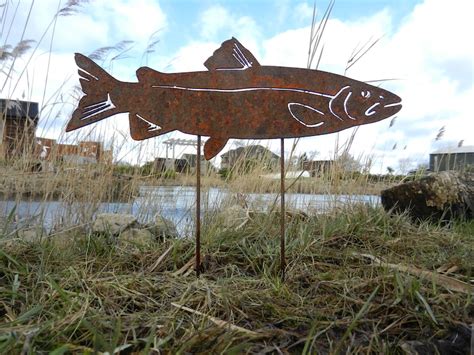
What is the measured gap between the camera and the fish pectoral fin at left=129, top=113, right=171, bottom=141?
156cm

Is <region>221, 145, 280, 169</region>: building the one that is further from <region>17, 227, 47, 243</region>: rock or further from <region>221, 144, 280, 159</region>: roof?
<region>17, 227, 47, 243</region>: rock

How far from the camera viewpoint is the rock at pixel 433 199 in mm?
2865

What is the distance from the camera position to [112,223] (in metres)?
2.19

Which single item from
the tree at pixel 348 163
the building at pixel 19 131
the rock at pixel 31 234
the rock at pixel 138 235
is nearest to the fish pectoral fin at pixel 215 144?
the rock at pixel 138 235

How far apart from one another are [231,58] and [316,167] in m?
1.79

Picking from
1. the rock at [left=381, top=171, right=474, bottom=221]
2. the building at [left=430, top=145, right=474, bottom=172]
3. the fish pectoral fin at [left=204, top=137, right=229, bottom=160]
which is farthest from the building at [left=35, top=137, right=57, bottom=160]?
the building at [left=430, top=145, right=474, bottom=172]

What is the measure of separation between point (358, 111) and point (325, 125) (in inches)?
5.5

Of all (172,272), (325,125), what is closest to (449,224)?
(325,125)

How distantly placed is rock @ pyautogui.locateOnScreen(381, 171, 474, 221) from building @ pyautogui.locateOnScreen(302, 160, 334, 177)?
46 centimetres

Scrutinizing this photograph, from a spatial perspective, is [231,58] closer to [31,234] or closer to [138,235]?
[138,235]

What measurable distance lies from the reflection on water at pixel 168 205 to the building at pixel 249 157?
27cm

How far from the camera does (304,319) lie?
1.13m

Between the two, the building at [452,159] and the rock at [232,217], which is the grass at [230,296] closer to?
the rock at [232,217]

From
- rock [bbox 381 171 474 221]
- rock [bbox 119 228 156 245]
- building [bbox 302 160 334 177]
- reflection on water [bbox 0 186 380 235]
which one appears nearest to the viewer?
rock [bbox 119 228 156 245]
